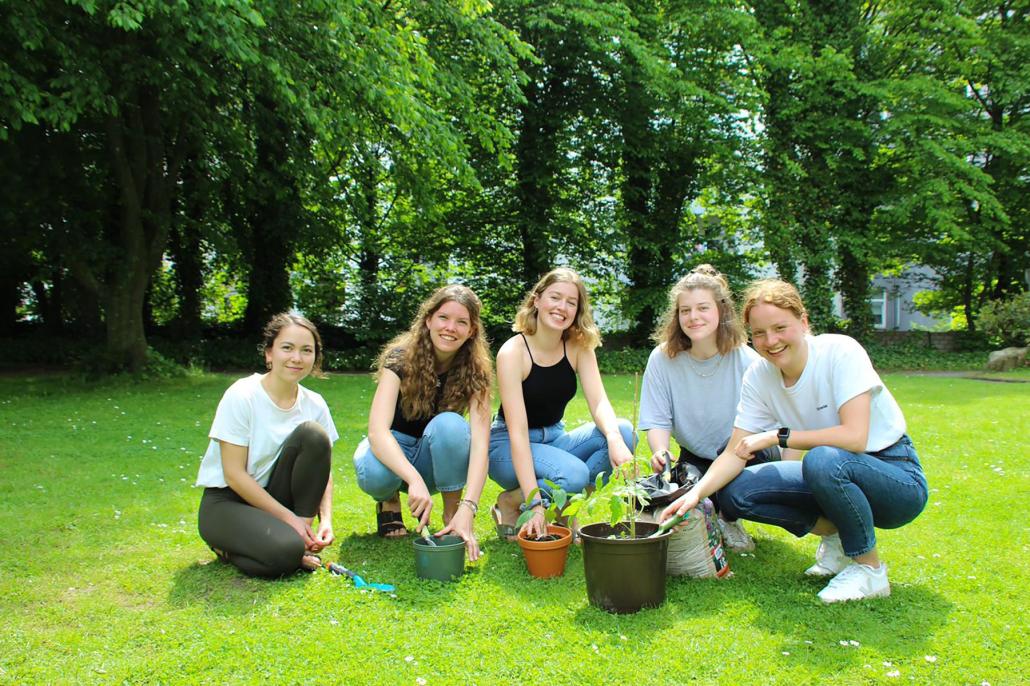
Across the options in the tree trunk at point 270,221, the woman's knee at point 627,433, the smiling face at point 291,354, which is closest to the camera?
the smiling face at point 291,354

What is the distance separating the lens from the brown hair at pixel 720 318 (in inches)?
147

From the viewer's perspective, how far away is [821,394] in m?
3.21

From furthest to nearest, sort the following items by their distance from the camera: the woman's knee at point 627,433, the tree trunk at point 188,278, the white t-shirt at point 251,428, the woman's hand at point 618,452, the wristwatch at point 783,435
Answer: the tree trunk at point 188,278
the woman's knee at point 627,433
the woman's hand at point 618,452
the white t-shirt at point 251,428
the wristwatch at point 783,435

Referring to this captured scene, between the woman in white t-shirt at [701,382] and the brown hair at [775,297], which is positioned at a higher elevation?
the brown hair at [775,297]

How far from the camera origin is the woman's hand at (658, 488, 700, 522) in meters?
3.05

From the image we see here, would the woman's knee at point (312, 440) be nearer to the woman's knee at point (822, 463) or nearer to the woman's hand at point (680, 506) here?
the woman's hand at point (680, 506)

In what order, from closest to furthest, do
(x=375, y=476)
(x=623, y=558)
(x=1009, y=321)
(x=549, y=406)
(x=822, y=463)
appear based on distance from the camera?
(x=623, y=558) → (x=822, y=463) → (x=375, y=476) → (x=549, y=406) → (x=1009, y=321)

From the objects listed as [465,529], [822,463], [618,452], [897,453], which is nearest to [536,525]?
[465,529]

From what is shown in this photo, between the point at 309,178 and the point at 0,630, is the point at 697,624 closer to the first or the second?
the point at 0,630

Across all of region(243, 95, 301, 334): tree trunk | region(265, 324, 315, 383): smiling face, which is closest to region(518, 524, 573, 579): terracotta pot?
region(265, 324, 315, 383): smiling face

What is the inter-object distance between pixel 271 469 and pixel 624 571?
5.54 ft

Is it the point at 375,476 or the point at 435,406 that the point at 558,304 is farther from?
the point at 375,476

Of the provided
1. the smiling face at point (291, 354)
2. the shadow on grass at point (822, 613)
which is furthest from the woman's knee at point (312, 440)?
the shadow on grass at point (822, 613)

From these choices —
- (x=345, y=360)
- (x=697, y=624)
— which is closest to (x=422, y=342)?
(x=697, y=624)
